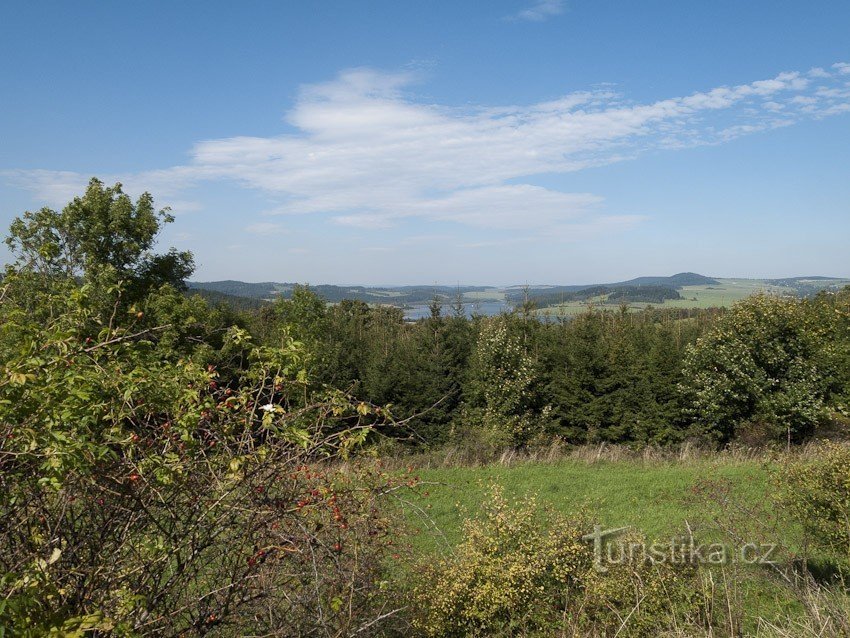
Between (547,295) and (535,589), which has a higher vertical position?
(547,295)

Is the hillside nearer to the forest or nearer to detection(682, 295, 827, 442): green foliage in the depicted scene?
detection(682, 295, 827, 442): green foliage

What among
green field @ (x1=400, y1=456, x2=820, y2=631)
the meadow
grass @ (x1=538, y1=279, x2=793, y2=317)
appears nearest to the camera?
the meadow

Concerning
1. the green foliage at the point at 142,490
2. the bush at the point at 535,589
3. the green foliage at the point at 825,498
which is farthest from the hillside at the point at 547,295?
the green foliage at the point at 142,490

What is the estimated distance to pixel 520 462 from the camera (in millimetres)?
19781

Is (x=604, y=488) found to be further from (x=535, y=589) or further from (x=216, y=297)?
(x=216, y=297)

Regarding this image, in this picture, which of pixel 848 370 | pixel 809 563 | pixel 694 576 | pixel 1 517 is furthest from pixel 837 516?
pixel 848 370

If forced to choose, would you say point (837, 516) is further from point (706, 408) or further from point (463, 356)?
point (463, 356)

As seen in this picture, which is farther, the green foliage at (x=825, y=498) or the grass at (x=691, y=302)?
the grass at (x=691, y=302)

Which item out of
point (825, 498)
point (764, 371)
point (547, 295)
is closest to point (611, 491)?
point (825, 498)

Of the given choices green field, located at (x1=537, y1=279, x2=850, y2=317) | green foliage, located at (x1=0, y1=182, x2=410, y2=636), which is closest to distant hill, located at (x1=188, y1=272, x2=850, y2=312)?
green field, located at (x1=537, y1=279, x2=850, y2=317)

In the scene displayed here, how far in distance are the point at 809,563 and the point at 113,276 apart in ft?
66.4

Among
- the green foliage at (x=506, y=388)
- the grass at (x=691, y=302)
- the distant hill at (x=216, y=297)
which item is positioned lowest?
the green foliage at (x=506, y=388)

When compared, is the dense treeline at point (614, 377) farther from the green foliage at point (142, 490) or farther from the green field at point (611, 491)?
the green foliage at point (142, 490)

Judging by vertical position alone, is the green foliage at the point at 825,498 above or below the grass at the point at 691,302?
below
